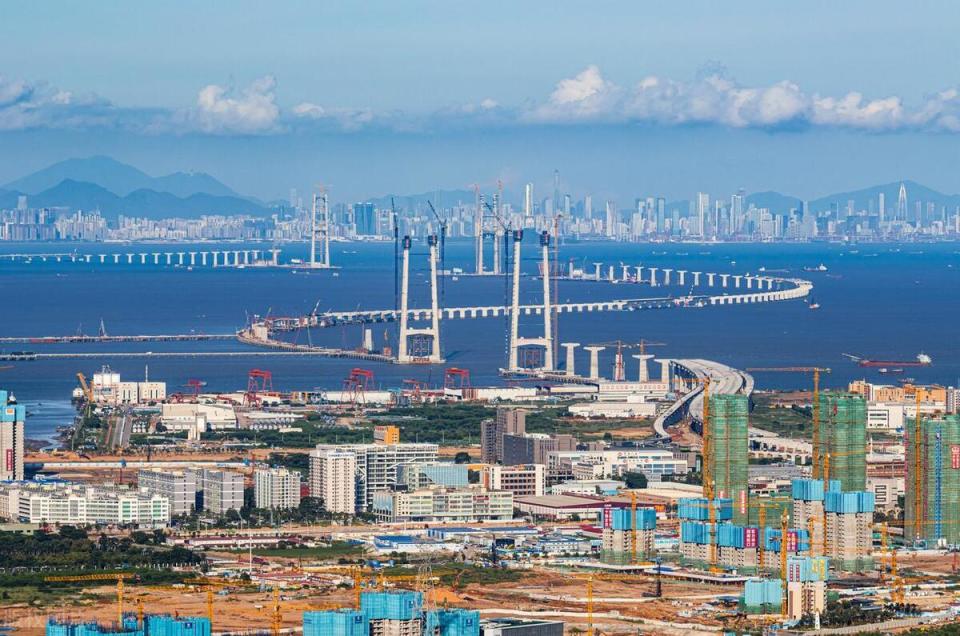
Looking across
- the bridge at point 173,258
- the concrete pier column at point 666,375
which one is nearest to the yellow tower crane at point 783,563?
the concrete pier column at point 666,375

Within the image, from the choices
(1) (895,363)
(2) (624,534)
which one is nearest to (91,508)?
(2) (624,534)

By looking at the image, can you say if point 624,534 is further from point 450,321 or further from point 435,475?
point 450,321

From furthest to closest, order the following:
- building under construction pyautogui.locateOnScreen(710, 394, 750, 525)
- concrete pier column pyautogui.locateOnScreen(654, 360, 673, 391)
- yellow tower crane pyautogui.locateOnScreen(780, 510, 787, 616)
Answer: concrete pier column pyautogui.locateOnScreen(654, 360, 673, 391) → building under construction pyautogui.locateOnScreen(710, 394, 750, 525) → yellow tower crane pyautogui.locateOnScreen(780, 510, 787, 616)

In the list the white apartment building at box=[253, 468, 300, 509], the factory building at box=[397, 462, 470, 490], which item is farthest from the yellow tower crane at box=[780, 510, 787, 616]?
the white apartment building at box=[253, 468, 300, 509]

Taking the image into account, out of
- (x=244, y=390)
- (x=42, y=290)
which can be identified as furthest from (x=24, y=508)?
(x=42, y=290)

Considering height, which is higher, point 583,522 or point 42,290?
point 42,290

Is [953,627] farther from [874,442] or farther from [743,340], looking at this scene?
[743,340]

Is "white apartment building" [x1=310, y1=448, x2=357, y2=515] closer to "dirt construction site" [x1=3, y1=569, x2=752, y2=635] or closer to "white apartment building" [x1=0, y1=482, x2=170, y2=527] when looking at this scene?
"white apartment building" [x1=0, y1=482, x2=170, y2=527]

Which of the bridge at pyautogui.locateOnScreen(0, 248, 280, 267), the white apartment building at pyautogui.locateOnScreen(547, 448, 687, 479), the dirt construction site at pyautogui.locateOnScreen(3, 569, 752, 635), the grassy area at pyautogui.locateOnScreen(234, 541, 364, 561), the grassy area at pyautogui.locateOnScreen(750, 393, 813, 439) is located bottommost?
the dirt construction site at pyautogui.locateOnScreen(3, 569, 752, 635)
